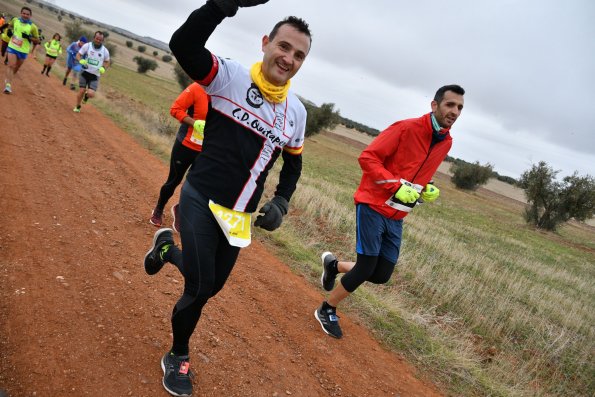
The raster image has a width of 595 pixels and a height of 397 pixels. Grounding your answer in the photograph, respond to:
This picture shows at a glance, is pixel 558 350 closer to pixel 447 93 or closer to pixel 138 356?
pixel 447 93

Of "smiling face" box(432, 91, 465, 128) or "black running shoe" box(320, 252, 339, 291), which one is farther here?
"black running shoe" box(320, 252, 339, 291)

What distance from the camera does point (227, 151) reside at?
2477 mm

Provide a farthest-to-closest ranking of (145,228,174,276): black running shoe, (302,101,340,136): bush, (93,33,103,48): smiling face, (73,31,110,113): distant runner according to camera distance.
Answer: (302,101,340,136): bush, (73,31,110,113): distant runner, (93,33,103,48): smiling face, (145,228,174,276): black running shoe

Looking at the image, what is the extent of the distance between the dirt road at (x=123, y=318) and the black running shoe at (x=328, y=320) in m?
0.09

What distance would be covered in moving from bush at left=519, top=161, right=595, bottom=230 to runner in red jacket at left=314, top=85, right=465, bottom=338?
31277 mm

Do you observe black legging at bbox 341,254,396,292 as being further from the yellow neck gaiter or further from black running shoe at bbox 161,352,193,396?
the yellow neck gaiter

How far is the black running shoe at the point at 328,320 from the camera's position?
4.09 meters

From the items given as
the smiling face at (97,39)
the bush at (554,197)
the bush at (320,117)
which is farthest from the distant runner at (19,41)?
the bush at (320,117)

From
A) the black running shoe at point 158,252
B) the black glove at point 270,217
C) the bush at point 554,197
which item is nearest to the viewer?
the black glove at point 270,217

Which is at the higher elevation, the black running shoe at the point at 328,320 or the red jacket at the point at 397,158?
the red jacket at the point at 397,158

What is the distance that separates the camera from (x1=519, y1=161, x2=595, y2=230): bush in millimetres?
29016

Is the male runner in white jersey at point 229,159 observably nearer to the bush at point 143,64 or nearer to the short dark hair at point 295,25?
the short dark hair at point 295,25

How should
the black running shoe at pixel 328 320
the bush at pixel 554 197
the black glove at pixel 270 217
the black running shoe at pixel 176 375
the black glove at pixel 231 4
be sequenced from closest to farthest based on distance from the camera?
the black glove at pixel 231 4 < the black running shoe at pixel 176 375 < the black glove at pixel 270 217 < the black running shoe at pixel 328 320 < the bush at pixel 554 197

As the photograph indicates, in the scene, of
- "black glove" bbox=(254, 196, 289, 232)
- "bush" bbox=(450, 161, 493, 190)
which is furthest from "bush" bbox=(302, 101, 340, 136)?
"black glove" bbox=(254, 196, 289, 232)
